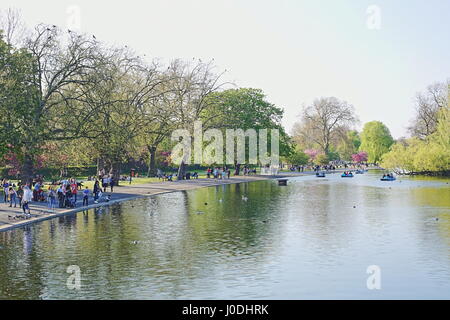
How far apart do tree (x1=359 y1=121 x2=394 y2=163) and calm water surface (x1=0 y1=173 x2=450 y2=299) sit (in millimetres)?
137414

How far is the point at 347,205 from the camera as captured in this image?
42.7 metres

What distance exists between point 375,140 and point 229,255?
156 metres

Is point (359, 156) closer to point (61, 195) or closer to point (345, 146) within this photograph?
point (345, 146)

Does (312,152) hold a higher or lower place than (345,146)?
lower

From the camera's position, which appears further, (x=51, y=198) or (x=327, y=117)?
(x=327, y=117)

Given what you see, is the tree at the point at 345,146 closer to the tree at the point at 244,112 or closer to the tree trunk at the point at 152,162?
the tree at the point at 244,112

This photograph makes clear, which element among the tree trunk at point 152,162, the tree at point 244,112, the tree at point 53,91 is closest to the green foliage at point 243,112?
the tree at point 244,112

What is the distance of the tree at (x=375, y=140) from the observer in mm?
171250

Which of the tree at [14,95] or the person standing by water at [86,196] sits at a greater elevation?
the tree at [14,95]

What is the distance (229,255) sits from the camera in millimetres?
21266

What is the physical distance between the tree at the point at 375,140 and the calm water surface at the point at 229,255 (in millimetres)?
137414

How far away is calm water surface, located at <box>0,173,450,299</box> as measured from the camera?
16234 millimetres

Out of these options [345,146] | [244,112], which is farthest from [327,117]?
[244,112]
